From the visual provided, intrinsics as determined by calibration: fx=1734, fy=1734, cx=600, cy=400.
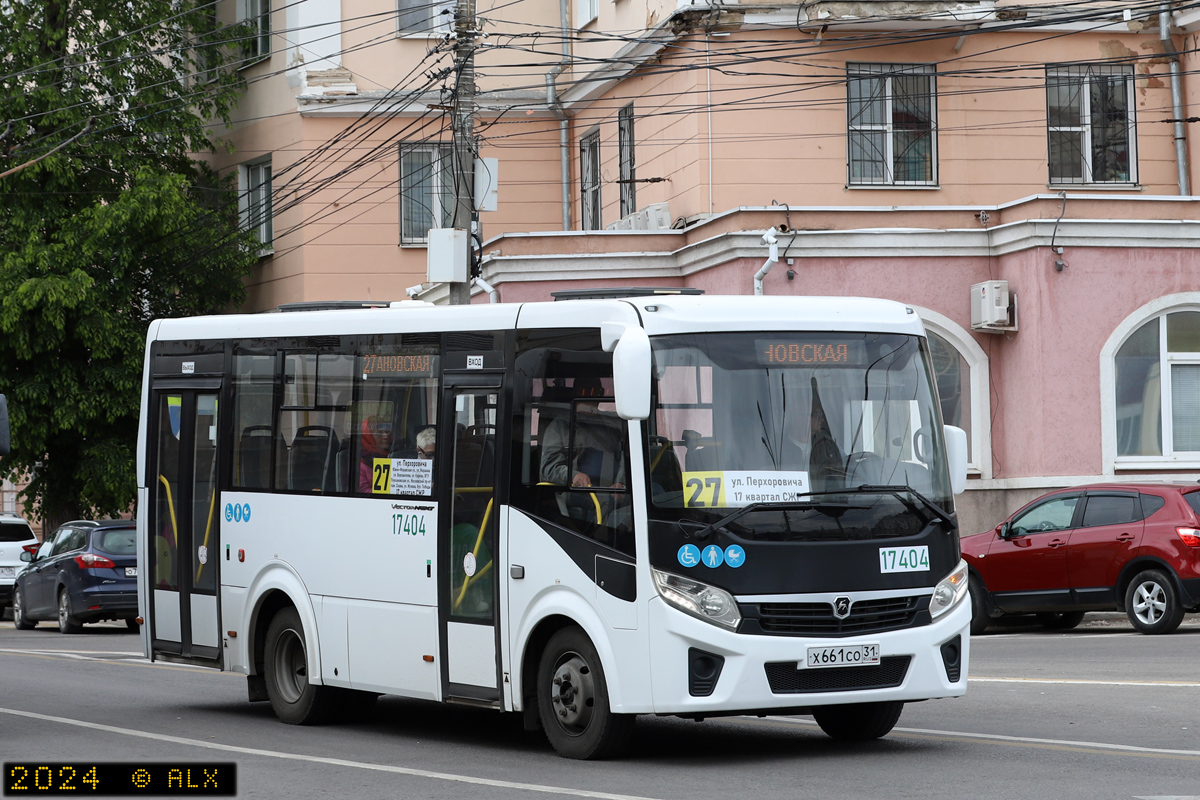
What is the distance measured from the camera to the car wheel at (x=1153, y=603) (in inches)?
710

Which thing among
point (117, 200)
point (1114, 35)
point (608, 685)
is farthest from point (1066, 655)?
point (117, 200)

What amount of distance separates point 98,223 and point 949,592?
23.3 metres

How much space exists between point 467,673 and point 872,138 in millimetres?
17727

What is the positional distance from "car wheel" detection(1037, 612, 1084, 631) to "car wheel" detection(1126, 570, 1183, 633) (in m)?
1.85

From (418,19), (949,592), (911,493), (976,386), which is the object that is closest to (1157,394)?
(976,386)

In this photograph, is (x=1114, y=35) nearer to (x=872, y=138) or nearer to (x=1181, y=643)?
(x=872, y=138)

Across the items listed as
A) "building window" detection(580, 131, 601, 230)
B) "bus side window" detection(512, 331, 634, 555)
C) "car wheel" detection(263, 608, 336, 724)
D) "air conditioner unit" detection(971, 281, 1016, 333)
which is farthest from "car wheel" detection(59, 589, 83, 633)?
"bus side window" detection(512, 331, 634, 555)

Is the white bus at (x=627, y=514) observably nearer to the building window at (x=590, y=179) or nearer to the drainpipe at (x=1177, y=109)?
the drainpipe at (x=1177, y=109)

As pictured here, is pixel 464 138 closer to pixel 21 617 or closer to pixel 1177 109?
pixel 21 617

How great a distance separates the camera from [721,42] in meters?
26.1

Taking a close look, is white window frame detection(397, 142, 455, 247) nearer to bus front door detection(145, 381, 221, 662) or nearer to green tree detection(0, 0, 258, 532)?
green tree detection(0, 0, 258, 532)

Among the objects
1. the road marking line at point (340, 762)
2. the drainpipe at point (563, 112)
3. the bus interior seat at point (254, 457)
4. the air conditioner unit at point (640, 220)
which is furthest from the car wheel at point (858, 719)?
the drainpipe at point (563, 112)

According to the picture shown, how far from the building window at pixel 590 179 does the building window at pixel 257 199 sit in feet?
20.1

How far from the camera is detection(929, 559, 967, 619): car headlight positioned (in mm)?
10086
